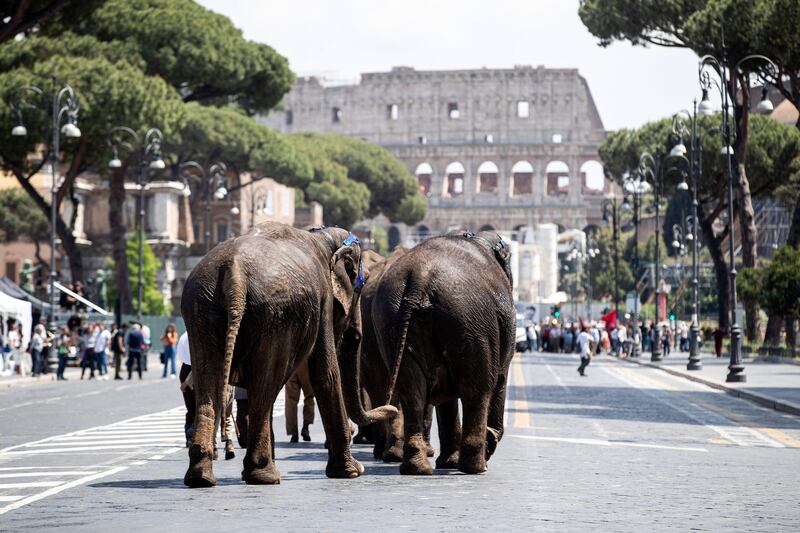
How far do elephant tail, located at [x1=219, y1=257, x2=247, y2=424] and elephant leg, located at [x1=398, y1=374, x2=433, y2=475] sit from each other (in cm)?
182

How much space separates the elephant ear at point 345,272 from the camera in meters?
12.6

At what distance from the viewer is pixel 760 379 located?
38.2 meters

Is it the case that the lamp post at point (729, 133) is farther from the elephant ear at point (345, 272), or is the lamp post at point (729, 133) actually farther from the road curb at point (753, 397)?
the elephant ear at point (345, 272)

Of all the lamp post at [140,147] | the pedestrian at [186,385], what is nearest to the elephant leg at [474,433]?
the pedestrian at [186,385]

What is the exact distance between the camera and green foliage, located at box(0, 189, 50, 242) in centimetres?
7906

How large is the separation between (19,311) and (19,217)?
37162 millimetres

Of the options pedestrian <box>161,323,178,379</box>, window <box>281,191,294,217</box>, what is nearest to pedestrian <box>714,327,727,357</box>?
pedestrian <box>161,323,178,379</box>

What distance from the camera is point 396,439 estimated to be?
45.4 feet

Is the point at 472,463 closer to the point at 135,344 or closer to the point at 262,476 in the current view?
the point at 262,476

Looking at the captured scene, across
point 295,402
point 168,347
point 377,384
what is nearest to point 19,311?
point 168,347

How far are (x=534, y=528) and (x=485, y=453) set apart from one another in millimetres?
3704

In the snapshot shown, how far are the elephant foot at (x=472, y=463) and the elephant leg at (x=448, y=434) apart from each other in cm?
48

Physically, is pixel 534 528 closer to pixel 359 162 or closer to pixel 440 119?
pixel 359 162

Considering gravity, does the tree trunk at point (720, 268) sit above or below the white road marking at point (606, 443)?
above
